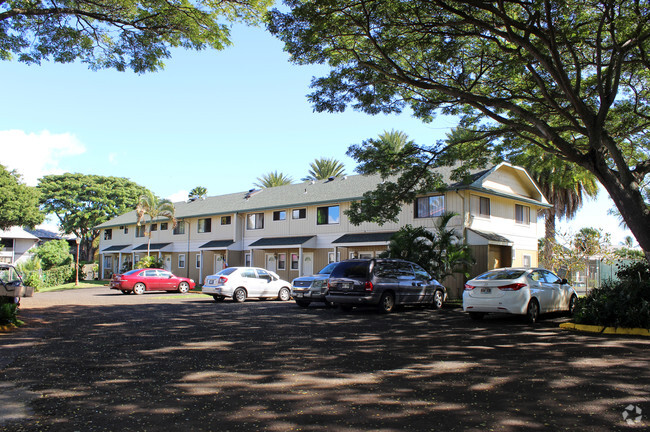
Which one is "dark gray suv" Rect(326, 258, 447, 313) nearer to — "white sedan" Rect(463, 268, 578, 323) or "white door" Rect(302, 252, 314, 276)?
"white sedan" Rect(463, 268, 578, 323)

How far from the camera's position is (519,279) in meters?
13.0

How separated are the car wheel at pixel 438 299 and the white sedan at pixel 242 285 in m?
7.94

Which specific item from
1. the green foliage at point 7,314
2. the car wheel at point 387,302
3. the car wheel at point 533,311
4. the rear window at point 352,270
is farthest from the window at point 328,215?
the green foliage at point 7,314

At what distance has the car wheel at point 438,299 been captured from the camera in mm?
17622

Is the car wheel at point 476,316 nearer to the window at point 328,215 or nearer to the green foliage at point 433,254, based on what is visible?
the green foliage at point 433,254

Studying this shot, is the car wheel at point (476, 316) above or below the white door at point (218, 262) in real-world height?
below

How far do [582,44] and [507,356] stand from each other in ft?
33.9

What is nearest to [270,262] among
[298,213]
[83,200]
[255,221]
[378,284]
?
[255,221]

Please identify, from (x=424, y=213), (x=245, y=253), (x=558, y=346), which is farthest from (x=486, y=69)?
(x=245, y=253)

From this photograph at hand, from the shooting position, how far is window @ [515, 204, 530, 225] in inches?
1177

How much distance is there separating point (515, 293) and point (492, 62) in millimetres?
7398

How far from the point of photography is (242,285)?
21672mm

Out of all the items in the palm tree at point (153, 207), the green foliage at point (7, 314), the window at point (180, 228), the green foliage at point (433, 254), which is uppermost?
the palm tree at point (153, 207)

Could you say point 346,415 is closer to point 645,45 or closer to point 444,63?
point 444,63
